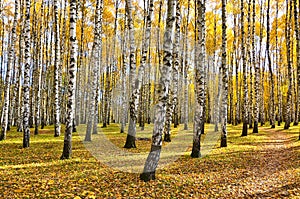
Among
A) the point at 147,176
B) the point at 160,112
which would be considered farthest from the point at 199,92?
the point at 147,176

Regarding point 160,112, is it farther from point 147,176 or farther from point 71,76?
point 71,76

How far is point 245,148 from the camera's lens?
542 inches

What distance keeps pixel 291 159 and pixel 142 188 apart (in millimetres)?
6994

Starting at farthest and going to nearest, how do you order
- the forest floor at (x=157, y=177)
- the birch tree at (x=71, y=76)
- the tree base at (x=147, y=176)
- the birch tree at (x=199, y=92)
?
the birch tree at (x=199, y=92), the birch tree at (x=71, y=76), the tree base at (x=147, y=176), the forest floor at (x=157, y=177)

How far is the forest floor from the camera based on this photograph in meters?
6.68

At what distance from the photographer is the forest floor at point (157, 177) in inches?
A: 263

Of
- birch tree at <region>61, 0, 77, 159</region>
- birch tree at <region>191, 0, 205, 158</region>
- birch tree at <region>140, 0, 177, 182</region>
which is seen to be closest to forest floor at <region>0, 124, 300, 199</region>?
birch tree at <region>140, 0, 177, 182</region>

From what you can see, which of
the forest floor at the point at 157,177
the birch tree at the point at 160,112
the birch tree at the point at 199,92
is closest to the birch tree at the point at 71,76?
the forest floor at the point at 157,177

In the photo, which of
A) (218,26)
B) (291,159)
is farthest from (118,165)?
(218,26)

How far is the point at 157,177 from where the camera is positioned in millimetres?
8148

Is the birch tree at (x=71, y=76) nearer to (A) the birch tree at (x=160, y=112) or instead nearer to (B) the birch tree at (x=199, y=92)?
(A) the birch tree at (x=160, y=112)

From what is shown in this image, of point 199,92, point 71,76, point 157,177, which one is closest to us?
point 157,177

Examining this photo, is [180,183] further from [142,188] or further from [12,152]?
[12,152]

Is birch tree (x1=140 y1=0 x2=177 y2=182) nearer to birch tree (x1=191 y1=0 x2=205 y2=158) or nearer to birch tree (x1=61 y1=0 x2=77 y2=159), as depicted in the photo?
birch tree (x1=191 y1=0 x2=205 y2=158)
